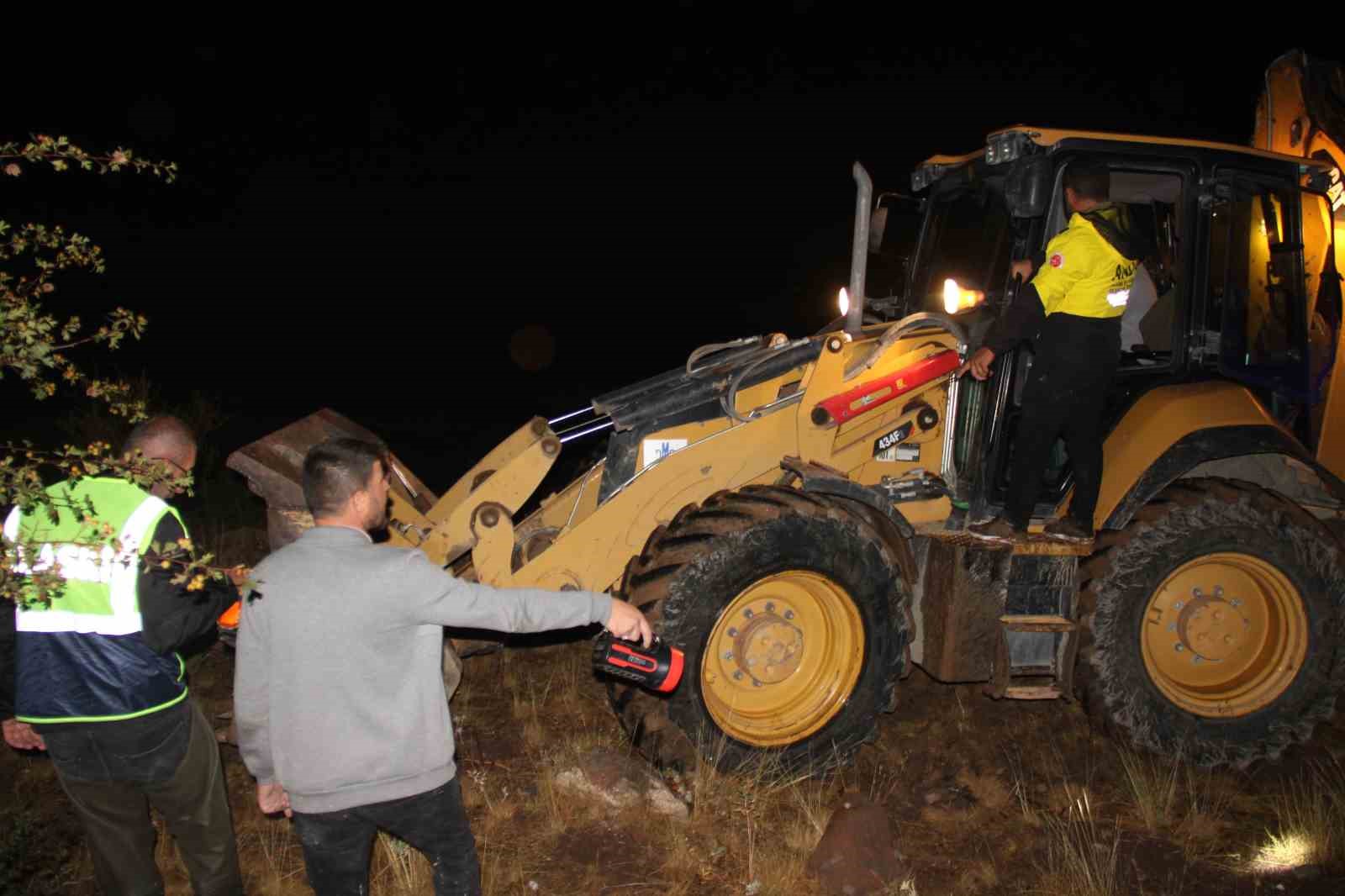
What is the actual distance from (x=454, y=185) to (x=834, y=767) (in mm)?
59788

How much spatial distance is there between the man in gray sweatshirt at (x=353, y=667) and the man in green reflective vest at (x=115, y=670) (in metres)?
0.45

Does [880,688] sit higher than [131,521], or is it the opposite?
[131,521]

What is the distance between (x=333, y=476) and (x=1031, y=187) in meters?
3.90

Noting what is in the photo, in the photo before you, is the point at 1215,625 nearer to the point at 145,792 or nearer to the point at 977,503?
the point at 977,503

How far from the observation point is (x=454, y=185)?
59.7 meters

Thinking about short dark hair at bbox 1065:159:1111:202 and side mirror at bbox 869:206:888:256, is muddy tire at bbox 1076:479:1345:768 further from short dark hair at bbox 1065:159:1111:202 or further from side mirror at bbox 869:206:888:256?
side mirror at bbox 869:206:888:256

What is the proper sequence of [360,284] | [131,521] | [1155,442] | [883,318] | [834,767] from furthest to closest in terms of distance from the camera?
[360,284] → [883,318] → [1155,442] → [834,767] → [131,521]

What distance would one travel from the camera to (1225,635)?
5.24 m

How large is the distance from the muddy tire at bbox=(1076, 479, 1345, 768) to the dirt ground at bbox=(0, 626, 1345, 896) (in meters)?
0.24

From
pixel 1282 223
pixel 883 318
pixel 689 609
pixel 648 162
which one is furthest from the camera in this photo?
pixel 648 162

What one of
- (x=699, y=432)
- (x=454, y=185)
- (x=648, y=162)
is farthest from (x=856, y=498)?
(x=648, y=162)

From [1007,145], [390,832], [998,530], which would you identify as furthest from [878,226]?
[390,832]

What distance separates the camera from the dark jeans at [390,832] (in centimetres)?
274

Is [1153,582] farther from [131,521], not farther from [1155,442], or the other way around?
[131,521]
